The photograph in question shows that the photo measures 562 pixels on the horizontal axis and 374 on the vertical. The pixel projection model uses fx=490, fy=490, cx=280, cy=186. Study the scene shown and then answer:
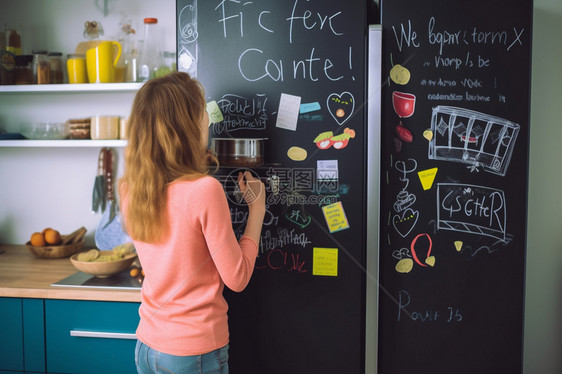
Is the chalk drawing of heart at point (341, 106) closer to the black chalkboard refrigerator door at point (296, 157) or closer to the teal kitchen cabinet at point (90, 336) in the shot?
the black chalkboard refrigerator door at point (296, 157)

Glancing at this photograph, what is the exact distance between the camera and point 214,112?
1742 mm

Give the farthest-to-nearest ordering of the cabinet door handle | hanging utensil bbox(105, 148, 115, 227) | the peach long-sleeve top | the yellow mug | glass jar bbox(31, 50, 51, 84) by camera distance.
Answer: hanging utensil bbox(105, 148, 115, 227), glass jar bbox(31, 50, 51, 84), the yellow mug, the cabinet door handle, the peach long-sleeve top

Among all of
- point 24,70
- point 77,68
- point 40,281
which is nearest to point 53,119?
point 24,70

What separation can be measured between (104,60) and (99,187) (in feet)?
2.18

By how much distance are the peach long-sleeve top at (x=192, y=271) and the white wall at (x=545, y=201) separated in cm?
153

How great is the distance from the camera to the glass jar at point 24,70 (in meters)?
2.45

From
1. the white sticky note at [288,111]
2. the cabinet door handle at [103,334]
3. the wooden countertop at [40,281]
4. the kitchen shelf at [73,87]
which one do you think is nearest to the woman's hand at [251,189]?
the white sticky note at [288,111]

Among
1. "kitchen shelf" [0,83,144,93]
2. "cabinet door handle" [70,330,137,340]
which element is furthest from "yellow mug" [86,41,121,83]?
"cabinet door handle" [70,330,137,340]

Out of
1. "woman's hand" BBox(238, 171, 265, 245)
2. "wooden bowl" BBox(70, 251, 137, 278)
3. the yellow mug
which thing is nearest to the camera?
"woman's hand" BBox(238, 171, 265, 245)

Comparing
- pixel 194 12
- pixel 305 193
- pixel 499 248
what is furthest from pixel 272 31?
pixel 499 248

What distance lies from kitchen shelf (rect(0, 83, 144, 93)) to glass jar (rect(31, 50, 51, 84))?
0.22 feet

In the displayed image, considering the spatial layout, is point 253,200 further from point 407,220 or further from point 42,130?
point 42,130

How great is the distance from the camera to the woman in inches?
50.6

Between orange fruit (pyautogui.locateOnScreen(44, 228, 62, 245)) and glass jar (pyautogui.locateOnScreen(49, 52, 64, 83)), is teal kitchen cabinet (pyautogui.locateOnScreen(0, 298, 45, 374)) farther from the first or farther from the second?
glass jar (pyautogui.locateOnScreen(49, 52, 64, 83))
